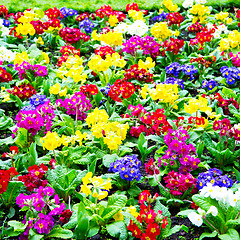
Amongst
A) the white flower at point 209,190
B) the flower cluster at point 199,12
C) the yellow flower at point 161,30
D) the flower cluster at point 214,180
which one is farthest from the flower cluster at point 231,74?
the white flower at point 209,190

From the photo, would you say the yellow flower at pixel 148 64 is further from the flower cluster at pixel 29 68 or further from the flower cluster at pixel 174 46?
the flower cluster at pixel 29 68

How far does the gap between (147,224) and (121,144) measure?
4.88 ft

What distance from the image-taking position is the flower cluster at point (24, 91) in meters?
4.91

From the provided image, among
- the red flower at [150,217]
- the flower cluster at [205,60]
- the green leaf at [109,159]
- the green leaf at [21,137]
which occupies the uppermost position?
the flower cluster at [205,60]

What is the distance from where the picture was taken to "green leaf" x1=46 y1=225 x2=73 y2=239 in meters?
2.95

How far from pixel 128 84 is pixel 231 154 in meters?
1.57

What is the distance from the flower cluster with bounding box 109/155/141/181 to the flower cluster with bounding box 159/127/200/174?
1.19 feet

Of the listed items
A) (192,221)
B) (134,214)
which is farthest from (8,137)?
(192,221)

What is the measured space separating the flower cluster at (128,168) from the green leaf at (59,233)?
0.75 m

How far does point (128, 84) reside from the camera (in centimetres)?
460

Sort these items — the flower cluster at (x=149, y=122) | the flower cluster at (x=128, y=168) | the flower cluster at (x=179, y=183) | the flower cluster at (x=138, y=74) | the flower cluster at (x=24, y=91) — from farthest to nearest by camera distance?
the flower cluster at (x=138, y=74) < the flower cluster at (x=24, y=91) < the flower cluster at (x=149, y=122) < the flower cluster at (x=128, y=168) < the flower cluster at (x=179, y=183)

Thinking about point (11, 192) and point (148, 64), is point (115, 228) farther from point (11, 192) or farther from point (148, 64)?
point (148, 64)

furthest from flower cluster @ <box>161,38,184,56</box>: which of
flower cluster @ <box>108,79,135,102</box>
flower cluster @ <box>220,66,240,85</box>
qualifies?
flower cluster @ <box>108,79,135,102</box>

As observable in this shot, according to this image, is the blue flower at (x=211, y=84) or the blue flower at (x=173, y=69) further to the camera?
the blue flower at (x=173, y=69)
